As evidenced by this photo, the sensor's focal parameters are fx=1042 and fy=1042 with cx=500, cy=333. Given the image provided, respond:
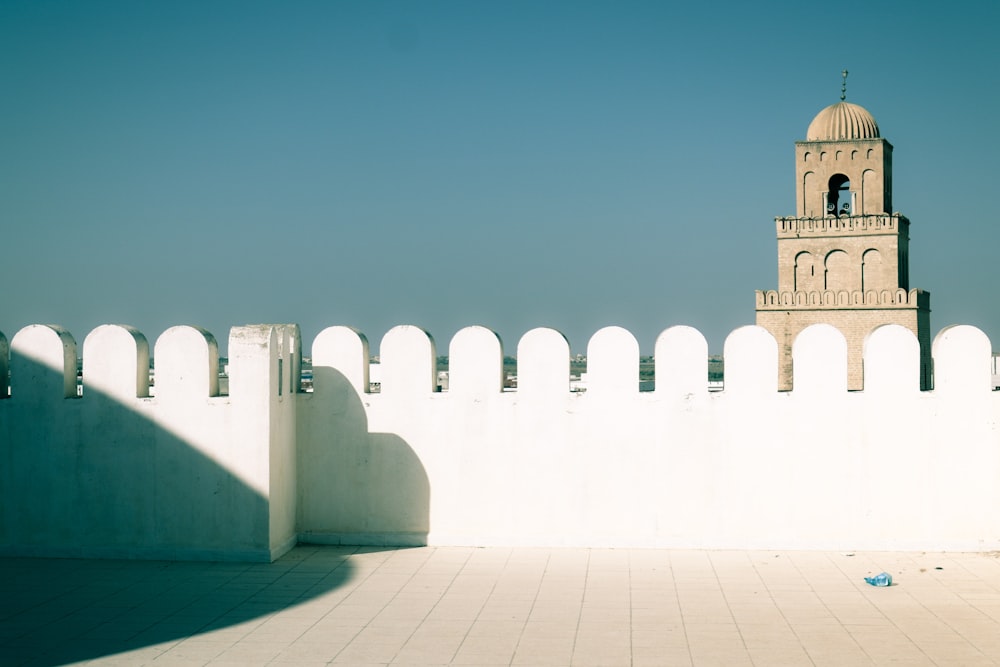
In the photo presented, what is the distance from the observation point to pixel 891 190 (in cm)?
6762

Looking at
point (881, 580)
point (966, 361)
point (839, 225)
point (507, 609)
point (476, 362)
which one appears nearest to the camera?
point (507, 609)

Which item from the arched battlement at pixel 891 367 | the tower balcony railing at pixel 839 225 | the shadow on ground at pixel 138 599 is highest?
the tower balcony railing at pixel 839 225

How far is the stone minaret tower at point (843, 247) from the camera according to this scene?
64500 mm

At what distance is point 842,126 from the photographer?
66.1 m

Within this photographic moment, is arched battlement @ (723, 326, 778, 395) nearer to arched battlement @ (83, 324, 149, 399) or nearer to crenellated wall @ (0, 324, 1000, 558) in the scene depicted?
crenellated wall @ (0, 324, 1000, 558)

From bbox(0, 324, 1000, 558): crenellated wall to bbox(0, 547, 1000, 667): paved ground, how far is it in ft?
0.97

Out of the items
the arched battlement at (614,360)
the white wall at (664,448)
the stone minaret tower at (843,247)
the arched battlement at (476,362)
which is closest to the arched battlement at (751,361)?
the white wall at (664,448)

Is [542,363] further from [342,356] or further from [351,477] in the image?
[351,477]

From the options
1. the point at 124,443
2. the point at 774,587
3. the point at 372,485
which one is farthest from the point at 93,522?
the point at 774,587

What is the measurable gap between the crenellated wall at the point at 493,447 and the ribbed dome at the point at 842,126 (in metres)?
60.8

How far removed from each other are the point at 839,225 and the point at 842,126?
6357 mm

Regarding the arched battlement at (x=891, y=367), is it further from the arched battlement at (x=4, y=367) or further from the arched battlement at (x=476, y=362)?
the arched battlement at (x=4, y=367)

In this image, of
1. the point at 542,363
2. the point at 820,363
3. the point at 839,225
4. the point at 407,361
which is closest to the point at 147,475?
the point at 407,361

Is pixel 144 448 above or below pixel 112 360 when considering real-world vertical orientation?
below
